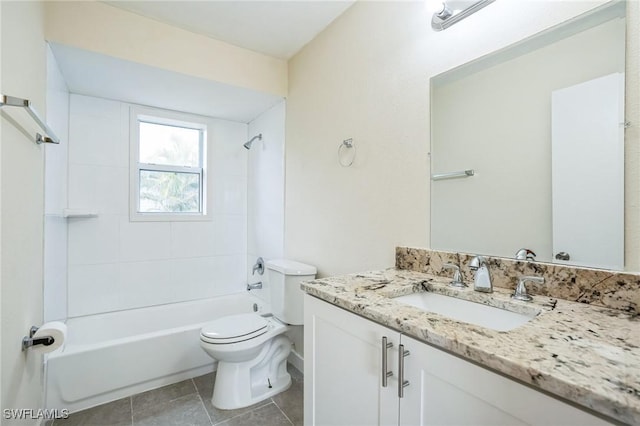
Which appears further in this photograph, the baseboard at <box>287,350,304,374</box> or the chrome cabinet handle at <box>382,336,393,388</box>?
the baseboard at <box>287,350,304,374</box>

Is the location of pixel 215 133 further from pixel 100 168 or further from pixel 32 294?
pixel 32 294

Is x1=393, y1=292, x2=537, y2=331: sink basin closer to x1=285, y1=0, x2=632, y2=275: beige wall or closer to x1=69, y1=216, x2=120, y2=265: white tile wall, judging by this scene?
x1=285, y1=0, x2=632, y2=275: beige wall


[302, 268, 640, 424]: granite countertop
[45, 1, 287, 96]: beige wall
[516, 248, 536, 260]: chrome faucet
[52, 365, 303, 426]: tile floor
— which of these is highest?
[45, 1, 287, 96]: beige wall

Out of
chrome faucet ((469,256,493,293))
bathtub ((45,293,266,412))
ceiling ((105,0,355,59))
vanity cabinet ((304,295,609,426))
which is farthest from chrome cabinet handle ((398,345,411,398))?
ceiling ((105,0,355,59))

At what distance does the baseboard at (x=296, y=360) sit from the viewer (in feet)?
7.33

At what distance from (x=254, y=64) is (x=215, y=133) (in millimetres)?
957

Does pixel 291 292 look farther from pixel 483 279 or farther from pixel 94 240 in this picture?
pixel 94 240

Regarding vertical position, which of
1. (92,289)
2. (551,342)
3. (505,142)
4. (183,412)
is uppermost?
(505,142)

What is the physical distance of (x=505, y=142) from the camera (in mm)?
1138

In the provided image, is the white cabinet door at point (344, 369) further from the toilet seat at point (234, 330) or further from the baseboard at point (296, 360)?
the baseboard at point (296, 360)

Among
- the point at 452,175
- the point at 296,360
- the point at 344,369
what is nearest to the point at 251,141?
the point at 296,360

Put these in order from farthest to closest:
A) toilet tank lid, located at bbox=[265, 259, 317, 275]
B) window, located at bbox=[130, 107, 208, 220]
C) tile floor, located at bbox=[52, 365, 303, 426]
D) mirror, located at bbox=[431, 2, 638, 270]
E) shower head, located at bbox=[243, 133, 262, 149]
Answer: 1. shower head, located at bbox=[243, 133, 262, 149]
2. window, located at bbox=[130, 107, 208, 220]
3. toilet tank lid, located at bbox=[265, 259, 317, 275]
4. tile floor, located at bbox=[52, 365, 303, 426]
5. mirror, located at bbox=[431, 2, 638, 270]

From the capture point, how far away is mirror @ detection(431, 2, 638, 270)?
0.89 metres

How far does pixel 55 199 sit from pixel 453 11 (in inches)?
102
